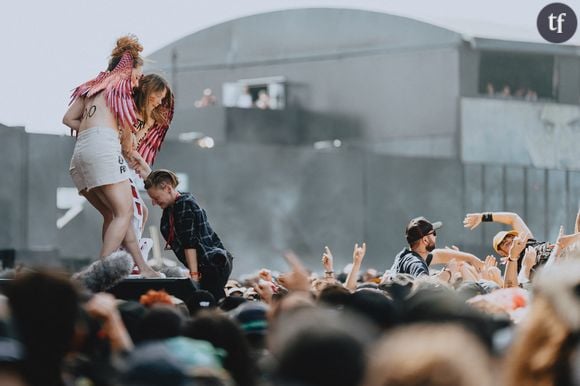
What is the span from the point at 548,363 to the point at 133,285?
4.91 m

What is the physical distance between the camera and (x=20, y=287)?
227 inches

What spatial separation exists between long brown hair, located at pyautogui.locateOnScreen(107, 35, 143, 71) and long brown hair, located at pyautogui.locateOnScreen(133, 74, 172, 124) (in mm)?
231

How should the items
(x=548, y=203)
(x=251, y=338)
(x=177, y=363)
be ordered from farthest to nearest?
(x=548, y=203) < (x=251, y=338) < (x=177, y=363)

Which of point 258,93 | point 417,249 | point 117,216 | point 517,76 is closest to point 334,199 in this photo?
point 517,76

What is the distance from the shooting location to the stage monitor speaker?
9.52 m

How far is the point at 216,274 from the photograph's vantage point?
10500 mm

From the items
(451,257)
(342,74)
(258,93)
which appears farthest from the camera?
(258,93)

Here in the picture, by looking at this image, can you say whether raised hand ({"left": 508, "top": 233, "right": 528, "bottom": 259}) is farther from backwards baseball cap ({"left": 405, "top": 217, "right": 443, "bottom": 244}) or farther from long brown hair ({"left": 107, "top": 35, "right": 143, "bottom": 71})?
long brown hair ({"left": 107, "top": 35, "right": 143, "bottom": 71})

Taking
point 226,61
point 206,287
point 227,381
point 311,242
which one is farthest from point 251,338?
point 226,61

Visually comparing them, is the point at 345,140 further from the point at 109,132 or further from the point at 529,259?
the point at 109,132

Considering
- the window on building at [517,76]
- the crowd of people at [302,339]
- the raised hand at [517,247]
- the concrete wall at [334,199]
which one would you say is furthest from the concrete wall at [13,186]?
the crowd of people at [302,339]

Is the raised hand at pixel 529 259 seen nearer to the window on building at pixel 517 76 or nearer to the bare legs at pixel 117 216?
the bare legs at pixel 117 216

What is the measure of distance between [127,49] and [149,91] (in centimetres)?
39

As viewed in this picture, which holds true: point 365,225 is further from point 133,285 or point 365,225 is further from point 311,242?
point 133,285
